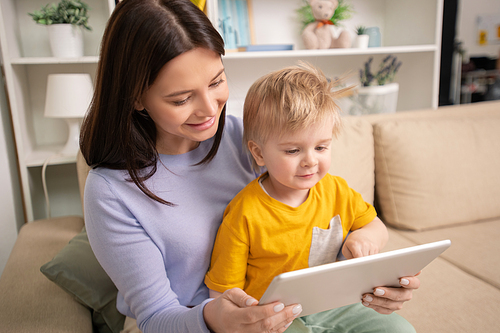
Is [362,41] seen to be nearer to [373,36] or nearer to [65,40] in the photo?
[373,36]

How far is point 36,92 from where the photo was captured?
1922mm

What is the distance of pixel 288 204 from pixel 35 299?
27.7 inches

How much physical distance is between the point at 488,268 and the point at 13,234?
1938mm

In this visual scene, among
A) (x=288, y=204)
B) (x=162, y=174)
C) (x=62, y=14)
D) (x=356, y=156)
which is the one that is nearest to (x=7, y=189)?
(x=62, y=14)

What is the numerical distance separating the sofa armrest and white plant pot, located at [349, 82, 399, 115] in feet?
5.26

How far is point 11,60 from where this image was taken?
1.59m

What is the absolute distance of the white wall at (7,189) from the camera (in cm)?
160

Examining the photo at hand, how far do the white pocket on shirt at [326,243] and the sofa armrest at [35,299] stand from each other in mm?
584

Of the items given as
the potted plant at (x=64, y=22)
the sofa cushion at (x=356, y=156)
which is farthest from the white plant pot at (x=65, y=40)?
the sofa cushion at (x=356, y=156)

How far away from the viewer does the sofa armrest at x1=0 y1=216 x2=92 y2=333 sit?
34.4 inches

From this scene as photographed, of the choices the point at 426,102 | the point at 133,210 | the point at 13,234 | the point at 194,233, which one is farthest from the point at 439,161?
the point at 13,234

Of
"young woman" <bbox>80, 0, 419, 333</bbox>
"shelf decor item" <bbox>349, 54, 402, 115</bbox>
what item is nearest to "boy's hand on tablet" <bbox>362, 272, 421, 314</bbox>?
"young woman" <bbox>80, 0, 419, 333</bbox>

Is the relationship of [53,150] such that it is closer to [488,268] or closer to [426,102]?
[488,268]

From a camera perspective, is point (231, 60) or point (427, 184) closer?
point (427, 184)
